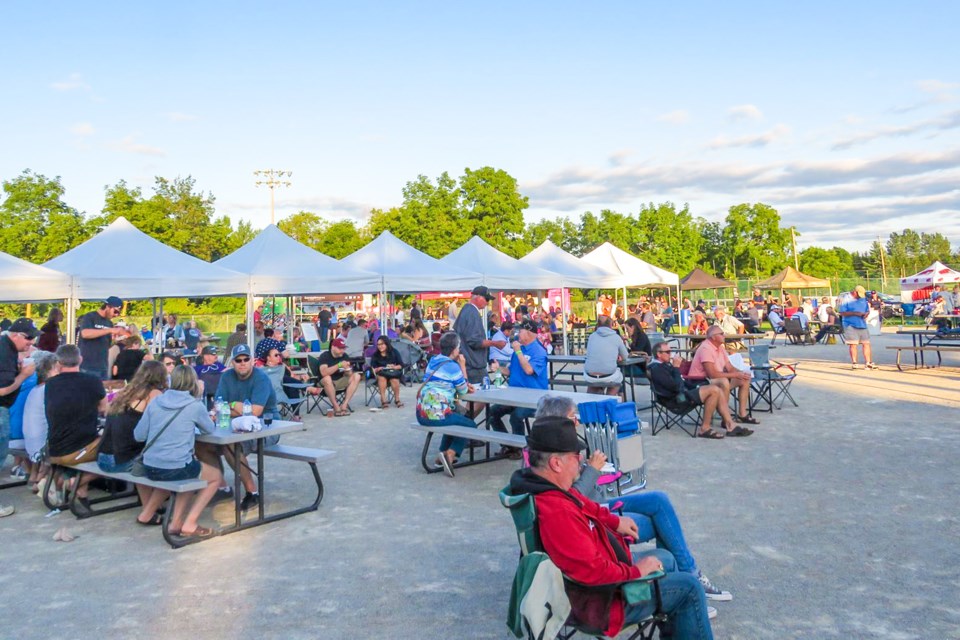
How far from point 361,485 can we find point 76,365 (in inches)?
102

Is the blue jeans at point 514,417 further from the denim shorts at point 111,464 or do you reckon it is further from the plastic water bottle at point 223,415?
the denim shorts at point 111,464

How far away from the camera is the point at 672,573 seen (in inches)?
113

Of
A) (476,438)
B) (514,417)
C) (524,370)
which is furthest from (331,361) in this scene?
(476,438)

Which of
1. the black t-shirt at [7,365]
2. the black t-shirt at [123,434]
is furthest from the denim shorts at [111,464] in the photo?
the black t-shirt at [7,365]

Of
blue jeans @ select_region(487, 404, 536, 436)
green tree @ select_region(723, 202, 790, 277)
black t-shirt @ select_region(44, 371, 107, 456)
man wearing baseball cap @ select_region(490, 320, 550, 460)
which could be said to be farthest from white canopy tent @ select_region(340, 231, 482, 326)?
green tree @ select_region(723, 202, 790, 277)

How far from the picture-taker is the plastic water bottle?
5.47m

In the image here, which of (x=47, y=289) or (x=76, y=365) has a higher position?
(x=47, y=289)

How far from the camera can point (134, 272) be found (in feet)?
38.8

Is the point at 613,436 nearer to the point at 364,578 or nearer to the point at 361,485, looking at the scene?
the point at 364,578

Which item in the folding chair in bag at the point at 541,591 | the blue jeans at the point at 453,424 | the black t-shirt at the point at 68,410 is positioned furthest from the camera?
the blue jeans at the point at 453,424

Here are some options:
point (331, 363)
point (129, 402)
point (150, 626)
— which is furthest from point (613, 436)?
point (331, 363)

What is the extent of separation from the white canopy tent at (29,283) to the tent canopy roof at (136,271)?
0.21 meters

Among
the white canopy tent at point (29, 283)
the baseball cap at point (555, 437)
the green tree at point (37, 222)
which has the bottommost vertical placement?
the baseball cap at point (555, 437)

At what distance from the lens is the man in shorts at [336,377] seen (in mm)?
10453
